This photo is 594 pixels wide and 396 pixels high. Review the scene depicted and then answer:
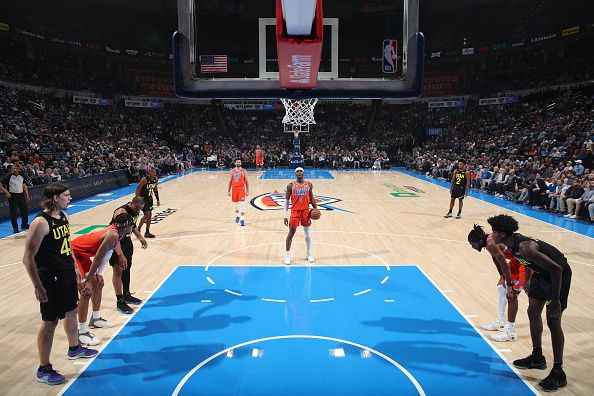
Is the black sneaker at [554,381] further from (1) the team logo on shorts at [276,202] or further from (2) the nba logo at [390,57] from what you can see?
(1) the team logo on shorts at [276,202]

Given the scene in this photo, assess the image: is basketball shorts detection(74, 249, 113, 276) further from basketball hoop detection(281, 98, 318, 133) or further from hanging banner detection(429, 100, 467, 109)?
hanging banner detection(429, 100, 467, 109)

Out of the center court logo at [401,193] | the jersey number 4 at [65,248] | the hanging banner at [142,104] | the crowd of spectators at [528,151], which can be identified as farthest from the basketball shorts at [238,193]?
the hanging banner at [142,104]

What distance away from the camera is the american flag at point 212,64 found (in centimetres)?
554

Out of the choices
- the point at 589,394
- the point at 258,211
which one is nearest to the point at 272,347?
the point at 589,394

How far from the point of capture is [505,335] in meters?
5.29

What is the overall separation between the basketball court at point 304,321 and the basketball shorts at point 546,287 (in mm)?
857

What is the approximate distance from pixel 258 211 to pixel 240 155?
65.0 ft

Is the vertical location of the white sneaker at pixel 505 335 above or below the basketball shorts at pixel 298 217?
below

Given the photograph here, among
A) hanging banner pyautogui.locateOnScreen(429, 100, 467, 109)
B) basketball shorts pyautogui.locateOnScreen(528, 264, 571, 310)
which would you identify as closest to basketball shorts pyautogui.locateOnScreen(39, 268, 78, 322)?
basketball shorts pyautogui.locateOnScreen(528, 264, 571, 310)

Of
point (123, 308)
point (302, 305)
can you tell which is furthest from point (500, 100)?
point (123, 308)

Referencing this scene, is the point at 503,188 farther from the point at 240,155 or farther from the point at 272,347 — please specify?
the point at 240,155

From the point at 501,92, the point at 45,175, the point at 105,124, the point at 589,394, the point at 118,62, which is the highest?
the point at 118,62

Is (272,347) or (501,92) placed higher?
(501,92)

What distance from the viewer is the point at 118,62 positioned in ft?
133
